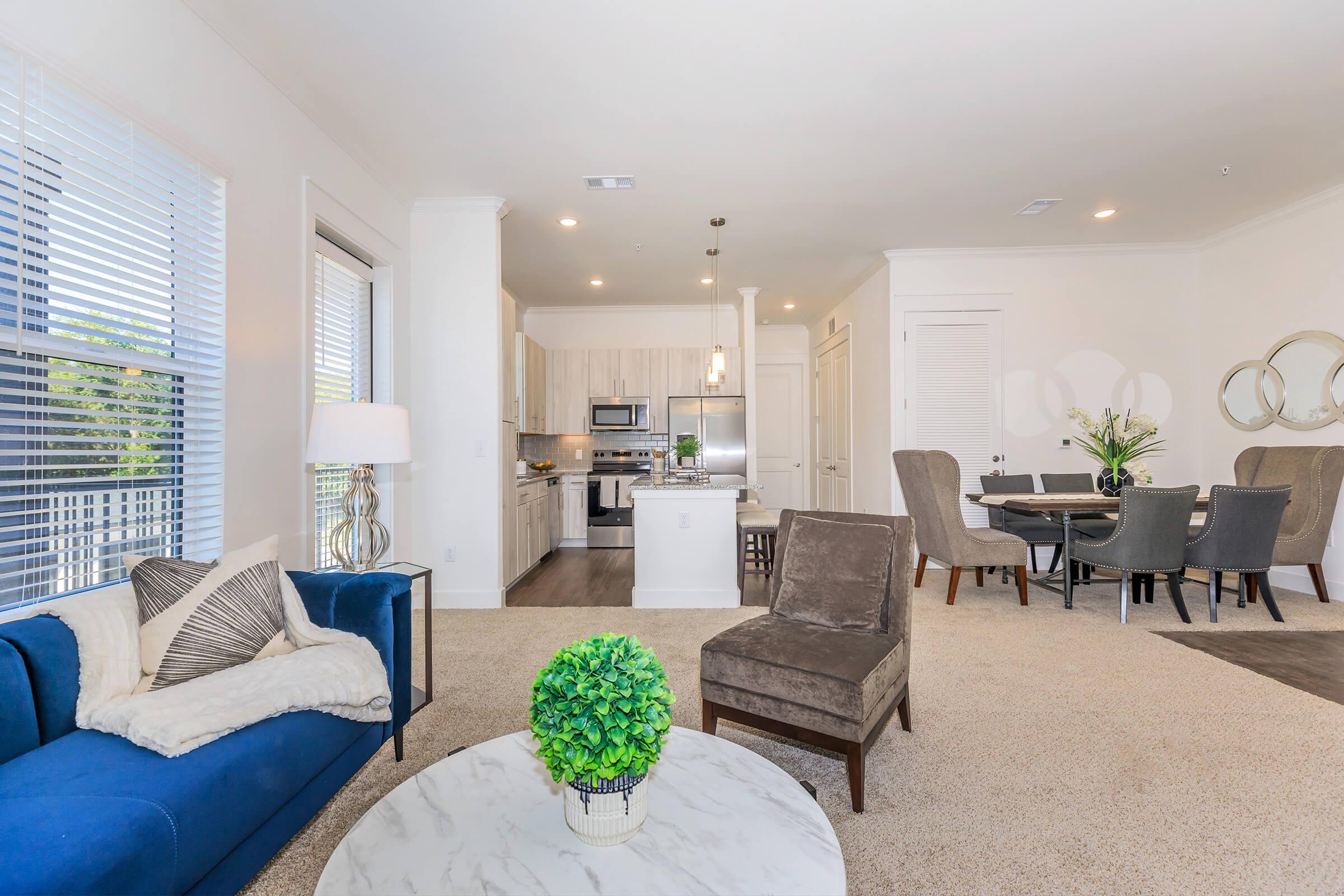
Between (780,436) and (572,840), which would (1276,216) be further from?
(572,840)

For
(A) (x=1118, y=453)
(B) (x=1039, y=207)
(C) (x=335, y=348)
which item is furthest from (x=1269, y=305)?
(C) (x=335, y=348)

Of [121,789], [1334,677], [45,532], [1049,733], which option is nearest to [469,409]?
[45,532]

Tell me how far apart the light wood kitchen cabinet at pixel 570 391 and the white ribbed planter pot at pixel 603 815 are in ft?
20.1

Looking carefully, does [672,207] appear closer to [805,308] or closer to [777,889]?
[805,308]

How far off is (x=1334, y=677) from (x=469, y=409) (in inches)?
192

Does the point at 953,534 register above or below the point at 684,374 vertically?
below

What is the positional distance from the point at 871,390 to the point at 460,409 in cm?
381

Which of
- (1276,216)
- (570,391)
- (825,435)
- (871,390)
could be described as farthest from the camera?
(825,435)

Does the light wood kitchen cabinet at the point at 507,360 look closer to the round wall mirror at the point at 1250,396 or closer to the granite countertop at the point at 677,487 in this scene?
the granite countertop at the point at 677,487

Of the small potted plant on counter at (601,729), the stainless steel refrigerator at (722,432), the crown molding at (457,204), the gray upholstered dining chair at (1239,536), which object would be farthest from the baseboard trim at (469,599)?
the gray upholstered dining chair at (1239,536)

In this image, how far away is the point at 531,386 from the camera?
6.27m

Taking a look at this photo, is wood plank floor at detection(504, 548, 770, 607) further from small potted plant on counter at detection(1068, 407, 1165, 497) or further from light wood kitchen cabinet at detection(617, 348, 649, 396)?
small potted plant on counter at detection(1068, 407, 1165, 497)

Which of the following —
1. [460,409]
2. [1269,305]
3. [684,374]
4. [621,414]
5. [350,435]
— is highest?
[1269,305]

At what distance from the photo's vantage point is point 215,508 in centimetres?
243
